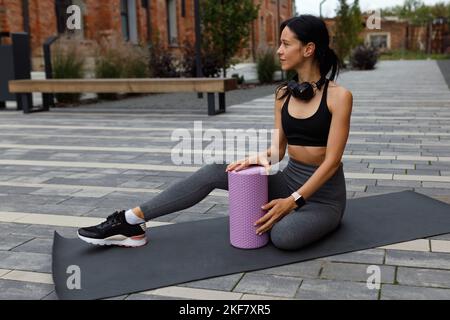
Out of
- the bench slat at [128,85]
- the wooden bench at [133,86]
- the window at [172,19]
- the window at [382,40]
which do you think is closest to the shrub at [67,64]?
the wooden bench at [133,86]

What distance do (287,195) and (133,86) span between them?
304 inches

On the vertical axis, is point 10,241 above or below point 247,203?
below

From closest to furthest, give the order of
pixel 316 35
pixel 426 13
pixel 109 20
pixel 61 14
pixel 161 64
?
pixel 316 35
pixel 161 64
pixel 61 14
pixel 109 20
pixel 426 13

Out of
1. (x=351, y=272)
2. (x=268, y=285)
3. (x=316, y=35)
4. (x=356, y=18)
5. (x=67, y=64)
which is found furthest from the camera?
(x=356, y=18)

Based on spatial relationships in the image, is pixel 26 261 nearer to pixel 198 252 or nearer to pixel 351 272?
pixel 198 252

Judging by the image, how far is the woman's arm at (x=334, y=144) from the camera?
3282 millimetres

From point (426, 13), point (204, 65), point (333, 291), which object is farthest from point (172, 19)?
point (426, 13)

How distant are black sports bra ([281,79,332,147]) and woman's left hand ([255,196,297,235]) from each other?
401 mm

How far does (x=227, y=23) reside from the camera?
18.3 m

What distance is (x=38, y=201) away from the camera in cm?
480

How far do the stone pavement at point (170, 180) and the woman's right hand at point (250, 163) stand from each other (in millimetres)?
651

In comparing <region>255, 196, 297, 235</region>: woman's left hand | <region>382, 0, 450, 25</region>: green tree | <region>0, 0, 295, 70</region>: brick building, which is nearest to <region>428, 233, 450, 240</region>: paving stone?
<region>255, 196, 297, 235</region>: woman's left hand

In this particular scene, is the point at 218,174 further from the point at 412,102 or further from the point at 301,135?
the point at 412,102
